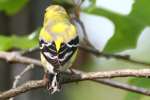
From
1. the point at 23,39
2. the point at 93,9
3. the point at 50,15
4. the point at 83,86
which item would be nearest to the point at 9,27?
the point at 50,15

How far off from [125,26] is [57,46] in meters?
0.33

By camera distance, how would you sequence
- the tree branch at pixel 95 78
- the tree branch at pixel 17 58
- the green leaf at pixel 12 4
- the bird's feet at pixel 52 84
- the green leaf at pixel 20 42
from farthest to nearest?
the green leaf at pixel 12 4, the green leaf at pixel 20 42, the tree branch at pixel 17 58, the bird's feet at pixel 52 84, the tree branch at pixel 95 78

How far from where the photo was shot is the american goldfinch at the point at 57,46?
8.18 ft

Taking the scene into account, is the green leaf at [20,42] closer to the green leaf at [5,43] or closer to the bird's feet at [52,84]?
the green leaf at [5,43]

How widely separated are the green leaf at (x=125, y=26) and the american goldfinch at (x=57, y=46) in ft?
0.55

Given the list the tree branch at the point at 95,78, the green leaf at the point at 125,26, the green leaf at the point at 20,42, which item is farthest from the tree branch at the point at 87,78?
the green leaf at the point at 20,42

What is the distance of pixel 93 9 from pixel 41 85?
0.61 metres

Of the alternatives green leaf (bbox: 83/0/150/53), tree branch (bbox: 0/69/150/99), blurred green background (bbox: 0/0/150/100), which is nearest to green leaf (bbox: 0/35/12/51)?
blurred green background (bbox: 0/0/150/100)

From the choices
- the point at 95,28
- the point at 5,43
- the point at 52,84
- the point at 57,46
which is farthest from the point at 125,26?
the point at 95,28

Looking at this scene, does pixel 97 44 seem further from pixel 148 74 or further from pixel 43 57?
pixel 148 74

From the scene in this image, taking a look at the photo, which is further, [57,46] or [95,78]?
[57,46]

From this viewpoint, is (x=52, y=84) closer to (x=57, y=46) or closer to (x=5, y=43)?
(x=57, y=46)

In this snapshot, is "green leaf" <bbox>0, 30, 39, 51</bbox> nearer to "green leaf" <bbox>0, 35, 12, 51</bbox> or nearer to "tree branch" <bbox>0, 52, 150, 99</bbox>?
"green leaf" <bbox>0, 35, 12, 51</bbox>

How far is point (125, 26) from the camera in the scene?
2.64 meters
